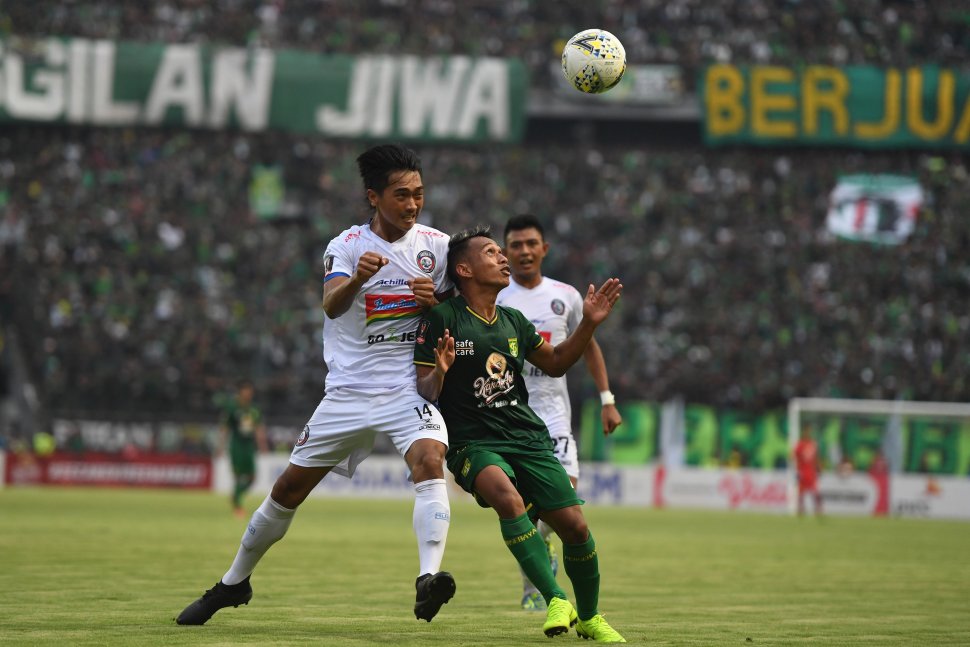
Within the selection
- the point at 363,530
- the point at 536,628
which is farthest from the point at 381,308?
the point at 363,530

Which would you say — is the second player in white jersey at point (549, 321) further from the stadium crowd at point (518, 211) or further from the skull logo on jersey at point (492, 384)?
the stadium crowd at point (518, 211)

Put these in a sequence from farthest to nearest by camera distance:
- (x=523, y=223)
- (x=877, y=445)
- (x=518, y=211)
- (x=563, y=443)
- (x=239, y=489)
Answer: (x=518, y=211) → (x=877, y=445) → (x=239, y=489) → (x=563, y=443) → (x=523, y=223)

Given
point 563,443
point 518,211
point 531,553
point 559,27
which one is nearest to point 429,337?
point 531,553

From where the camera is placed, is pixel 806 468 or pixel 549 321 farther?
pixel 806 468

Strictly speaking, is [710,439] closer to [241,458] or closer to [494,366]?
[241,458]

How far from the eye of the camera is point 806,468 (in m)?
30.4

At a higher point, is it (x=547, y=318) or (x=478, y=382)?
(x=547, y=318)

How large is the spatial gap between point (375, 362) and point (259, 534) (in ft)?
3.97

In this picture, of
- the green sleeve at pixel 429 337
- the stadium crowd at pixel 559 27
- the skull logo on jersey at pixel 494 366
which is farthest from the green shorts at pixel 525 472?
the stadium crowd at pixel 559 27

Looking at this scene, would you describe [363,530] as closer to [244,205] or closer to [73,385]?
[73,385]

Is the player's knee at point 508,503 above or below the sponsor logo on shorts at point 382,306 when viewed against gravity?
below

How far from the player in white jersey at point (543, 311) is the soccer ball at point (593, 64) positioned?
4.66 ft

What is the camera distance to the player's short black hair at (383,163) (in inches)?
317

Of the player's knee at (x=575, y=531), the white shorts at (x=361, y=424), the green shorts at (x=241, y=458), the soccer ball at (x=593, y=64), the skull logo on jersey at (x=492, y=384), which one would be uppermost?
the soccer ball at (x=593, y=64)
